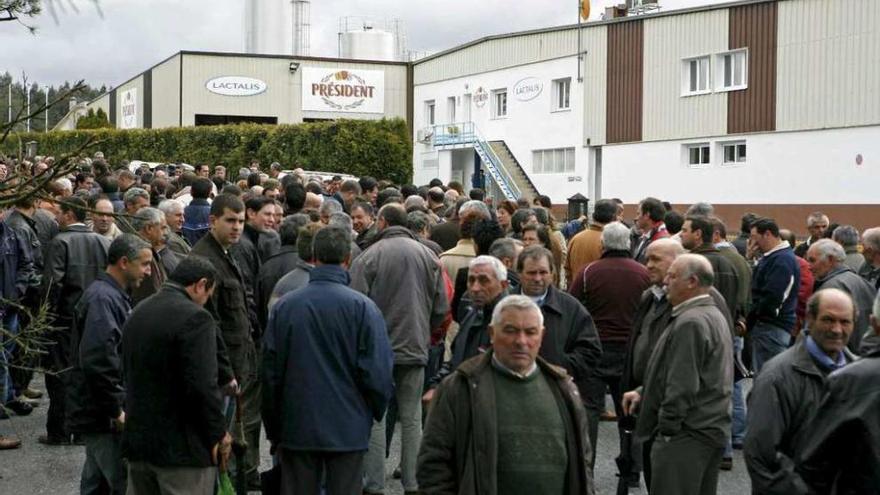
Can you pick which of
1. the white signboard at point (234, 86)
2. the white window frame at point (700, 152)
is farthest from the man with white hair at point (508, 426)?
the white signboard at point (234, 86)

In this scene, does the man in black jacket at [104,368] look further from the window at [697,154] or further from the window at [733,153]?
the window at [697,154]

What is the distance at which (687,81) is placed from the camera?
134ft

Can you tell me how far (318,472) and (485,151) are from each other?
43.2 m

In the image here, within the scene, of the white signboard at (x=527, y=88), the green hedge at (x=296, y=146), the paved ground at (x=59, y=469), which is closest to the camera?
the paved ground at (x=59, y=469)

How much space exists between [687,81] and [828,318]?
36.3 metres

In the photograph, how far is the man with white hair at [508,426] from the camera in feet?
17.0

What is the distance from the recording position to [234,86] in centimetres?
5569

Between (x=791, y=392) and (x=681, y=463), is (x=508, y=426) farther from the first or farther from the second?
(x=681, y=463)

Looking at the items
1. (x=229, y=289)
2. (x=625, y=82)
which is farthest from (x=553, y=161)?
(x=229, y=289)

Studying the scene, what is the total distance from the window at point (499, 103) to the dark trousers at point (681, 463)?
43.8 meters

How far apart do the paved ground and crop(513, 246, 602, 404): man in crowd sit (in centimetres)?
203

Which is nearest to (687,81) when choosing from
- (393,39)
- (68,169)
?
(393,39)

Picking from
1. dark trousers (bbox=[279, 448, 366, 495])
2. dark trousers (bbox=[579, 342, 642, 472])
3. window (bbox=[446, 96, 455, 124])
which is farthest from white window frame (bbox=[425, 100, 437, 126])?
dark trousers (bbox=[279, 448, 366, 495])

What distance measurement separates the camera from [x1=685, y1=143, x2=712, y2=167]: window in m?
40.3
